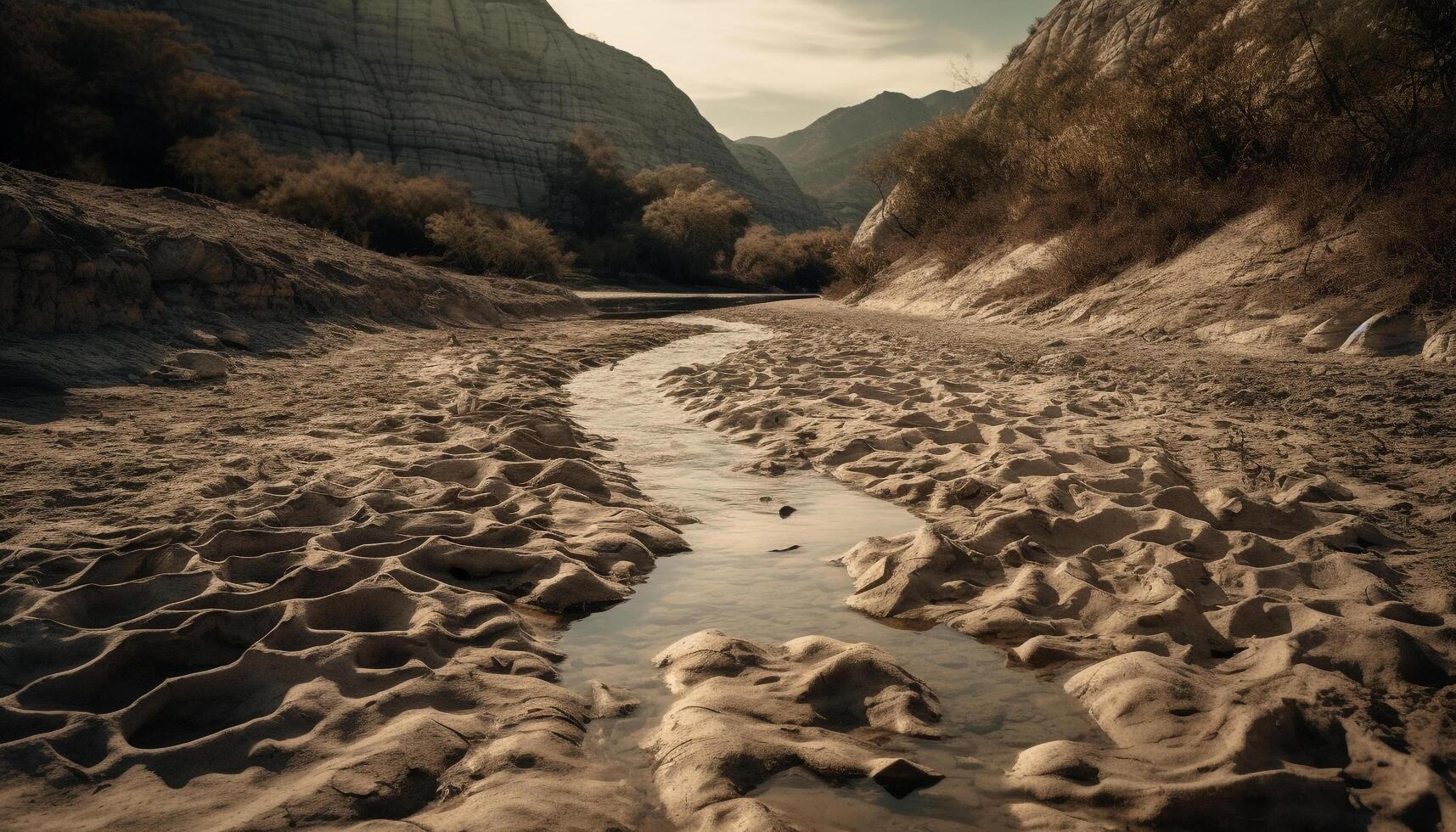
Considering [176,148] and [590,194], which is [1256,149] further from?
[590,194]

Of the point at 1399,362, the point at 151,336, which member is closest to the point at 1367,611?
the point at 1399,362

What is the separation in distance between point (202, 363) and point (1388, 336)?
909 cm

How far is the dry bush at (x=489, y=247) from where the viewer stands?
22109 mm

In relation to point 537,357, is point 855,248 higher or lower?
higher

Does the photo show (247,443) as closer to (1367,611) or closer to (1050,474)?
(1050,474)

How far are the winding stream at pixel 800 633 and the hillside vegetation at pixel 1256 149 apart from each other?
5.57 metres

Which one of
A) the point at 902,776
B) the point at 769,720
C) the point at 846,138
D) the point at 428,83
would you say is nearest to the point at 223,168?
the point at 428,83

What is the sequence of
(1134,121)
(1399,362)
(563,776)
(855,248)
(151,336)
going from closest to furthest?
1. (563,776)
2. (1399,362)
3. (151,336)
4. (1134,121)
5. (855,248)

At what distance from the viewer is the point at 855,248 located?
23641mm

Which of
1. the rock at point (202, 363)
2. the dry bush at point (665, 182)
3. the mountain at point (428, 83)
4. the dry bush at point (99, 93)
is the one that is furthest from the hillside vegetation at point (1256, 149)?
the mountain at point (428, 83)

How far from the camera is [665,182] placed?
150 feet

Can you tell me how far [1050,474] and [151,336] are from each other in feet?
23.2

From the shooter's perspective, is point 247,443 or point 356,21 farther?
point 356,21

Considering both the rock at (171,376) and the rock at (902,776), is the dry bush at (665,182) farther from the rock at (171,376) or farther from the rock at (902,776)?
the rock at (902,776)
